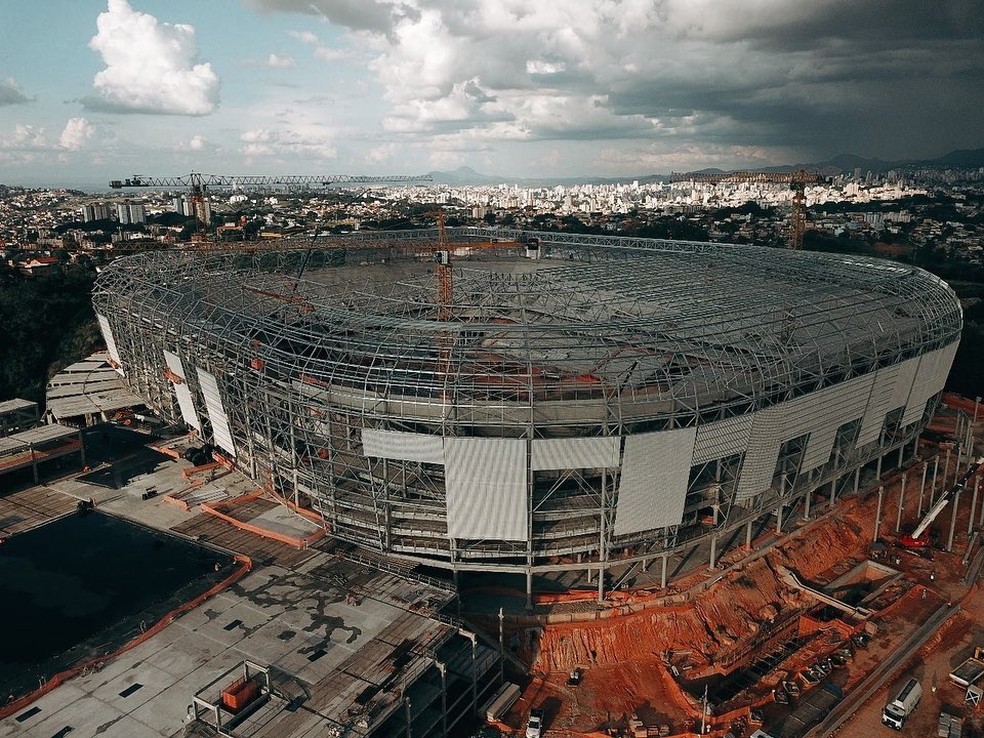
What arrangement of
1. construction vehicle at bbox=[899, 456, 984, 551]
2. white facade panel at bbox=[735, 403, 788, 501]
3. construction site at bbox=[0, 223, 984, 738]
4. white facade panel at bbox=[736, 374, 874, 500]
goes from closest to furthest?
construction site at bbox=[0, 223, 984, 738] < white facade panel at bbox=[735, 403, 788, 501] < white facade panel at bbox=[736, 374, 874, 500] < construction vehicle at bbox=[899, 456, 984, 551]

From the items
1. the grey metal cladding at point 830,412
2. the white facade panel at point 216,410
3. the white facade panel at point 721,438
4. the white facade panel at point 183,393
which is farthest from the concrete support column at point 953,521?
the white facade panel at point 183,393

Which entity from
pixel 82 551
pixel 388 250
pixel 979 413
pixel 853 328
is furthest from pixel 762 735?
pixel 388 250

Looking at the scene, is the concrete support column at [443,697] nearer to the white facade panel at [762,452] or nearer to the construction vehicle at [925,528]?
the white facade panel at [762,452]

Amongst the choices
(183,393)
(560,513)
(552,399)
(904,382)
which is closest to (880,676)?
(560,513)

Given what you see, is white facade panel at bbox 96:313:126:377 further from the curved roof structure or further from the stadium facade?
the stadium facade

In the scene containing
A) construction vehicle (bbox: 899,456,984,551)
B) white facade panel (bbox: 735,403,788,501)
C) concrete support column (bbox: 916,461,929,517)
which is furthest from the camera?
concrete support column (bbox: 916,461,929,517)

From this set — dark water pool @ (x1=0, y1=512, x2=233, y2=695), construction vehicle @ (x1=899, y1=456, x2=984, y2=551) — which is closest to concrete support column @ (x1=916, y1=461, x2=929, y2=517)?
construction vehicle @ (x1=899, y1=456, x2=984, y2=551)

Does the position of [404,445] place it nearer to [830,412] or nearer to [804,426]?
[804,426]

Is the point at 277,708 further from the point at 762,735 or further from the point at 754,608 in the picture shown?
the point at 754,608
